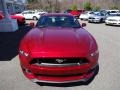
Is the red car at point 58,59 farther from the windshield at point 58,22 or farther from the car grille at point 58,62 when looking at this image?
the windshield at point 58,22

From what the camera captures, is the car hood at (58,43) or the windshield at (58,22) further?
the windshield at (58,22)

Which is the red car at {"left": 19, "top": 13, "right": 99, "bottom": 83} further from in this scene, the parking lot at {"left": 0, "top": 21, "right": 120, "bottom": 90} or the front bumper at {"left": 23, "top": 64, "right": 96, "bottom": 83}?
the parking lot at {"left": 0, "top": 21, "right": 120, "bottom": 90}

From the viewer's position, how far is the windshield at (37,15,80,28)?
6.91 m

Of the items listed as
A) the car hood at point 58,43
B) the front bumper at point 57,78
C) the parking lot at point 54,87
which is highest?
the car hood at point 58,43

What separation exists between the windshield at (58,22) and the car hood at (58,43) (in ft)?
A: 2.64

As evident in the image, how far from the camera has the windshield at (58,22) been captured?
22.7 ft

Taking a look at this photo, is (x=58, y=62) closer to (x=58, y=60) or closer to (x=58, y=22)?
(x=58, y=60)

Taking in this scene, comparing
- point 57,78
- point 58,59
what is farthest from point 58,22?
point 57,78

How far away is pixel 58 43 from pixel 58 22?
80.7 inches

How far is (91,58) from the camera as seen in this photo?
4.82 metres

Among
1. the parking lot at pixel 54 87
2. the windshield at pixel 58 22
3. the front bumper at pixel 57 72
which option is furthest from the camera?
the windshield at pixel 58 22

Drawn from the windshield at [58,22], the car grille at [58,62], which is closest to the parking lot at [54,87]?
the car grille at [58,62]

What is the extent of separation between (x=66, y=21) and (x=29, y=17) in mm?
27242

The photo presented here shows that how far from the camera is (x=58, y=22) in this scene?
7000 millimetres
